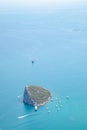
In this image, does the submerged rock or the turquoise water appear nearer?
the turquoise water

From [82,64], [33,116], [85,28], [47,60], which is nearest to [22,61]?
[47,60]

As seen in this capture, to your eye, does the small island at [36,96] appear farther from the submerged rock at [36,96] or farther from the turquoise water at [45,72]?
the turquoise water at [45,72]

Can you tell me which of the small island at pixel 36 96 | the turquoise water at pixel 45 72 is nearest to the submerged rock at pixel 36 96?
the small island at pixel 36 96


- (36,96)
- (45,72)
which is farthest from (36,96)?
(45,72)

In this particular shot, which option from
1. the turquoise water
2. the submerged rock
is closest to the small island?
the submerged rock

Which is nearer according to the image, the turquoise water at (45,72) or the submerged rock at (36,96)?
the turquoise water at (45,72)

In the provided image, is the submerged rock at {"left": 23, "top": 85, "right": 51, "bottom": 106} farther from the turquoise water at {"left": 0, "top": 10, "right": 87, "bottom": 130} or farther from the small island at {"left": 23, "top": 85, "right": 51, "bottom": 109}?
the turquoise water at {"left": 0, "top": 10, "right": 87, "bottom": 130}

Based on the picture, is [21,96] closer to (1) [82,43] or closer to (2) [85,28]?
(1) [82,43]

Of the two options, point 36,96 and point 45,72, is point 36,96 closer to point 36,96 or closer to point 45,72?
point 36,96
